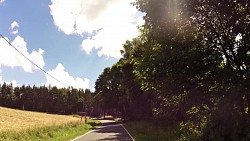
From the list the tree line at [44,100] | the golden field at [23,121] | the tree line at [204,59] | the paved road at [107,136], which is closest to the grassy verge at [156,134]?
the paved road at [107,136]

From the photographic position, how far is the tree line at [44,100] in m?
161

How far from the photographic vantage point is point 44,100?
6614 inches

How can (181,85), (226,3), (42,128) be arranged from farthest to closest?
(42,128)
(181,85)
(226,3)

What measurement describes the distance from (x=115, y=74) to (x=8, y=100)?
114 metres

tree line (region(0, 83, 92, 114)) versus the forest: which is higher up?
tree line (region(0, 83, 92, 114))

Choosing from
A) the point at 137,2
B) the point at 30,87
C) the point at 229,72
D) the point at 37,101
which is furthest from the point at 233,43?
the point at 30,87

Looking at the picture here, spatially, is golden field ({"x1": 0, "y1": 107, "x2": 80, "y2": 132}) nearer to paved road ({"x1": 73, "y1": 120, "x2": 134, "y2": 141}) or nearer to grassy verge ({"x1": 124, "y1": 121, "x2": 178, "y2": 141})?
paved road ({"x1": 73, "y1": 120, "x2": 134, "y2": 141})

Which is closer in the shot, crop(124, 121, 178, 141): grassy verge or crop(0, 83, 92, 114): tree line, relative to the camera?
crop(124, 121, 178, 141): grassy verge

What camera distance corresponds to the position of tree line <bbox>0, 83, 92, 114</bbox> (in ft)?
528

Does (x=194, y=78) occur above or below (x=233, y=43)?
below

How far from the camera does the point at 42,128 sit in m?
28.2

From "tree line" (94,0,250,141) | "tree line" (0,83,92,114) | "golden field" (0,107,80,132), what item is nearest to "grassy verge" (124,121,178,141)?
"tree line" (94,0,250,141)

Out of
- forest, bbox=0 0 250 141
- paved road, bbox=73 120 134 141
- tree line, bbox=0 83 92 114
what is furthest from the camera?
tree line, bbox=0 83 92 114

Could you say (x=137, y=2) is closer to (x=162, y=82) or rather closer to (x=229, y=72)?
(x=162, y=82)
